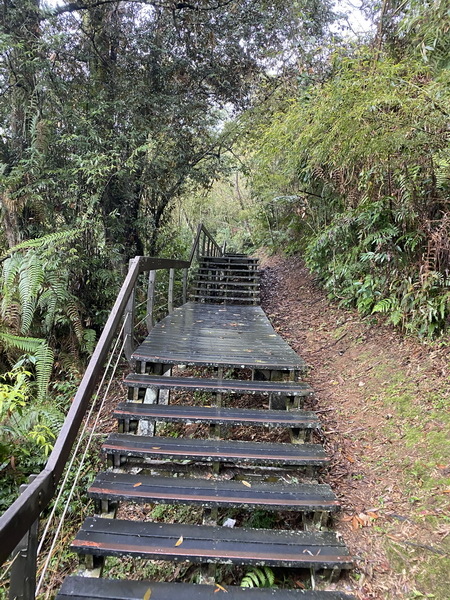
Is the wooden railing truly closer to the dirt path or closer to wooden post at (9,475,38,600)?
wooden post at (9,475,38,600)

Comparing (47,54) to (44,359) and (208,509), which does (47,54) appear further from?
(208,509)

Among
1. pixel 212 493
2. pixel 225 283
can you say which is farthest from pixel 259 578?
pixel 225 283

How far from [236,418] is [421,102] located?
3.35m

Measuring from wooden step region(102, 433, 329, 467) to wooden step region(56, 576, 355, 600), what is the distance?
2.32 ft

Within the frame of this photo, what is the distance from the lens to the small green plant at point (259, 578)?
6.00ft

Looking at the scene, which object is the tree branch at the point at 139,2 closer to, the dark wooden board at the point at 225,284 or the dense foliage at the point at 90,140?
the dense foliage at the point at 90,140

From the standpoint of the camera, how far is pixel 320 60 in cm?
705

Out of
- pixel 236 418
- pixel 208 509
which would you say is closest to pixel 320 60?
pixel 236 418

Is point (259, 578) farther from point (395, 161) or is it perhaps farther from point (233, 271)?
point (233, 271)

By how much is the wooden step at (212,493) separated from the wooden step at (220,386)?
0.79 meters

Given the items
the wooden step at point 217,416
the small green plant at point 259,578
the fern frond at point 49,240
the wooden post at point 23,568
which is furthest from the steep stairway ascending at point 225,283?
the wooden post at point 23,568

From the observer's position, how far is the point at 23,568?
1276 millimetres

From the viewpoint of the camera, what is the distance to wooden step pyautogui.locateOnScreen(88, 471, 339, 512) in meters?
2.04

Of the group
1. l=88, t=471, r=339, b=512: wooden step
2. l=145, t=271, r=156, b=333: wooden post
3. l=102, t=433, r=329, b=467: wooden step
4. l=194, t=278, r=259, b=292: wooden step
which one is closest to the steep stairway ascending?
l=194, t=278, r=259, b=292: wooden step
